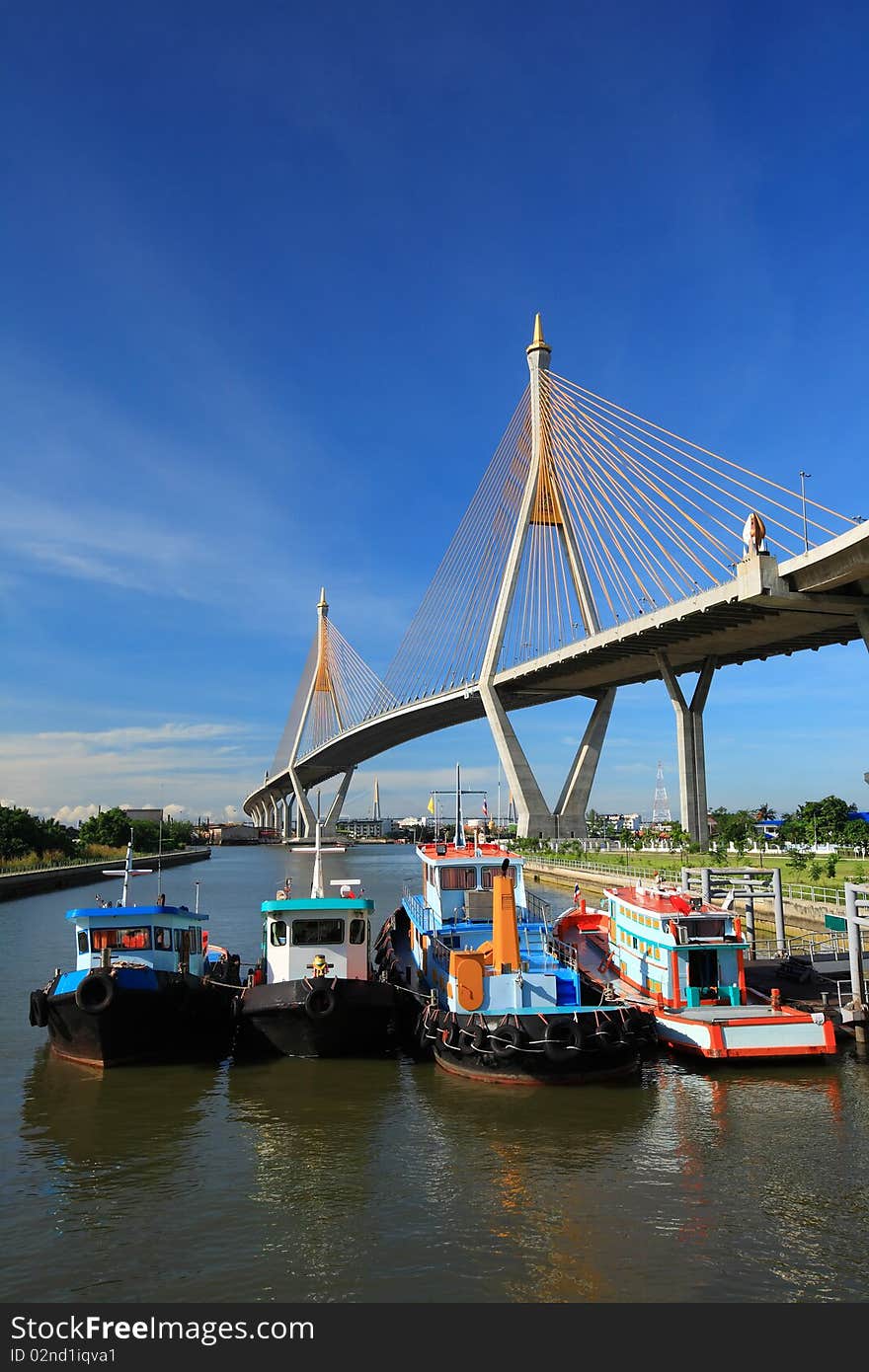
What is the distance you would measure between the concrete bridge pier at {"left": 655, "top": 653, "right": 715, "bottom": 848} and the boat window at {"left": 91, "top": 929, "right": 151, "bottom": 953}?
43.6 m

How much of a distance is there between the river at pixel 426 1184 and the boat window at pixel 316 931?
2203 millimetres

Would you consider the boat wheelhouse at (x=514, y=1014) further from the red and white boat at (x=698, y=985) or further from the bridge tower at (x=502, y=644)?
the bridge tower at (x=502, y=644)

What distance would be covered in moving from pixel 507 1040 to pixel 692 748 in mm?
45054

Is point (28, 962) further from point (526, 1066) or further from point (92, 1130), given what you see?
point (526, 1066)

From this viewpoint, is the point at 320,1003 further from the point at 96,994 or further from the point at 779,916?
the point at 779,916

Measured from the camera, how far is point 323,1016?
52.5 ft

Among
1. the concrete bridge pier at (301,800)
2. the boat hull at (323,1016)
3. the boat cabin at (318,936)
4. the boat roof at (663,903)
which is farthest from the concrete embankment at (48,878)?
the concrete bridge pier at (301,800)

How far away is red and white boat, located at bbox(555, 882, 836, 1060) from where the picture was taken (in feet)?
50.8

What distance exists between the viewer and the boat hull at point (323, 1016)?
16094mm

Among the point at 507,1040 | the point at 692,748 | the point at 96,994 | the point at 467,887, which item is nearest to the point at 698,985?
the point at 507,1040

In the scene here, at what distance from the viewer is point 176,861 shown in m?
94.9

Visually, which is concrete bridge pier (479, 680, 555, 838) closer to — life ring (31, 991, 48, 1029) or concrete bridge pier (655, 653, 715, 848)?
concrete bridge pier (655, 653, 715, 848)

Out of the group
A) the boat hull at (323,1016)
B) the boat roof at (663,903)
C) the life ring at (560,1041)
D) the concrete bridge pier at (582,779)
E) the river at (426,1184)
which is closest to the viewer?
the river at (426,1184)
